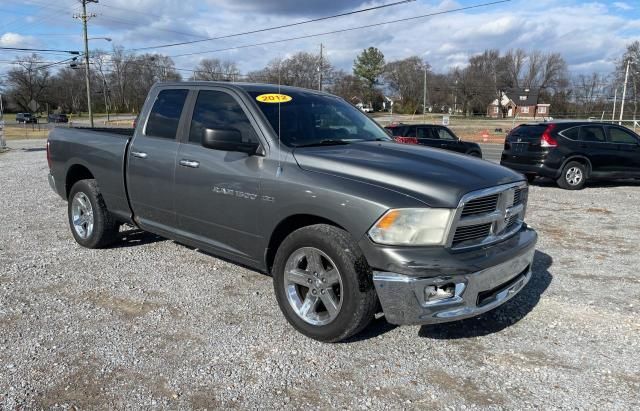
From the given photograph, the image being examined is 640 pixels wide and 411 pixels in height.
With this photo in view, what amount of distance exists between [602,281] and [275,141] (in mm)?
3592

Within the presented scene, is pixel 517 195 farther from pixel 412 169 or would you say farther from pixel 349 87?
pixel 349 87

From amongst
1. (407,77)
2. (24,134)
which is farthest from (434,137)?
(407,77)

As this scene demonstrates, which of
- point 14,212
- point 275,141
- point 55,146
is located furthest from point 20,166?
point 275,141

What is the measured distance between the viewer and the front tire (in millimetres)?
3307

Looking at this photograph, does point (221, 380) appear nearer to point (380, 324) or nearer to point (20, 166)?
point (380, 324)

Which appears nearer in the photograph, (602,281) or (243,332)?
(243,332)

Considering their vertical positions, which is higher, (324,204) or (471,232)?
(324,204)

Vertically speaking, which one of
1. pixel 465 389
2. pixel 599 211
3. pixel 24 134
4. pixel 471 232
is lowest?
pixel 24 134

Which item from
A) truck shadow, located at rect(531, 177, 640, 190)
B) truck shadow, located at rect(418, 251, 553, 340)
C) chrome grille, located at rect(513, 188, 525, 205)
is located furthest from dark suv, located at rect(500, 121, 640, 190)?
chrome grille, located at rect(513, 188, 525, 205)

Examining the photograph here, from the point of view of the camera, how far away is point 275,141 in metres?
3.94

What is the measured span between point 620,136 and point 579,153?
1.32 m

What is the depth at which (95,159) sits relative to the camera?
5629 mm

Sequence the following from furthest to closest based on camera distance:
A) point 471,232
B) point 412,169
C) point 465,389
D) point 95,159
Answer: point 95,159 → point 412,169 → point 471,232 → point 465,389

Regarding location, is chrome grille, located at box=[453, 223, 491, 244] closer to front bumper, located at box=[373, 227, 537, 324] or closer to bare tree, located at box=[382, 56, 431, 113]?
front bumper, located at box=[373, 227, 537, 324]
